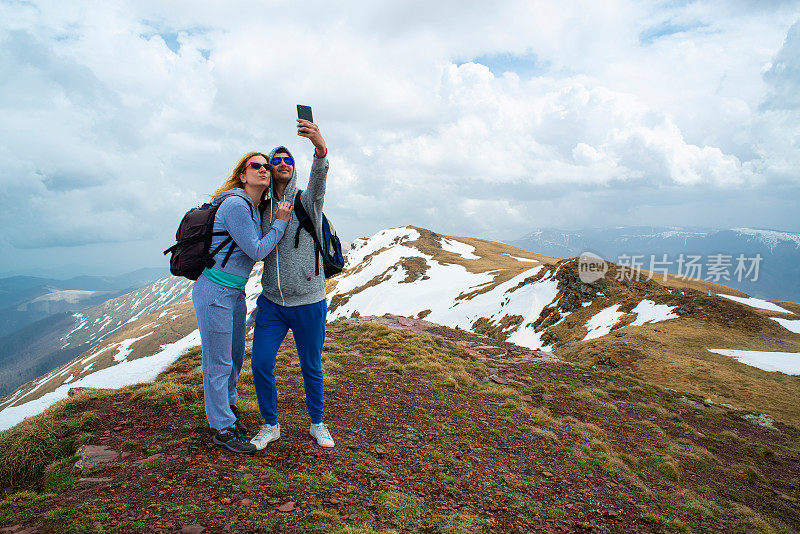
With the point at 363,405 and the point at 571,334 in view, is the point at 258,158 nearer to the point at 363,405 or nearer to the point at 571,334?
the point at 363,405

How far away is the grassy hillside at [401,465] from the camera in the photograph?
13.6 feet

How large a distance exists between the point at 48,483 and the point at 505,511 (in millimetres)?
5946

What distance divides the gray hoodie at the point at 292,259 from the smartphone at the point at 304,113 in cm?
60

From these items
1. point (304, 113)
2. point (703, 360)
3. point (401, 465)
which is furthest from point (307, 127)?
point (703, 360)

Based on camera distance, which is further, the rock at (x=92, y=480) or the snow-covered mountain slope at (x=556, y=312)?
the snow-covered mountain slope at (x=556, y=312)

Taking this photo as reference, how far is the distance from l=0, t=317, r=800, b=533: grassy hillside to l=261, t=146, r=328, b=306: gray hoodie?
242 cm

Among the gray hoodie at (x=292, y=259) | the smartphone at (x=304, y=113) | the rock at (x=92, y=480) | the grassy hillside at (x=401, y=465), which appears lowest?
the grassy hillside at (x=401, y=465)

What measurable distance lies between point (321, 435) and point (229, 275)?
119 inches

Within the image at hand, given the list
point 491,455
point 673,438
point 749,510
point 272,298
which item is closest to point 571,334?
point 673,438

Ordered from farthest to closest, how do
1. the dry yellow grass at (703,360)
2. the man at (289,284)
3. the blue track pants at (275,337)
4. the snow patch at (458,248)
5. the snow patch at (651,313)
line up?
the snow patch at (458,248) → the snow patch at (651,313) → the dry yellow grass at (703,360) → the blue track pants at (275,337) → the man at (289,284)

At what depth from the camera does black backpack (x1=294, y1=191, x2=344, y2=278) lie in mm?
5246

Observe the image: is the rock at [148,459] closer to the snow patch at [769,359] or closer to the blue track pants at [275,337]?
the blue track pants at [275,337]

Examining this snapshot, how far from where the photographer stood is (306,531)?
155 inches

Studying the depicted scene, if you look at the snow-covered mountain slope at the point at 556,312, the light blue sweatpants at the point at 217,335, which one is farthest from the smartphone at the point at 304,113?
the snow-covered mountain slope at the point at 556,312
